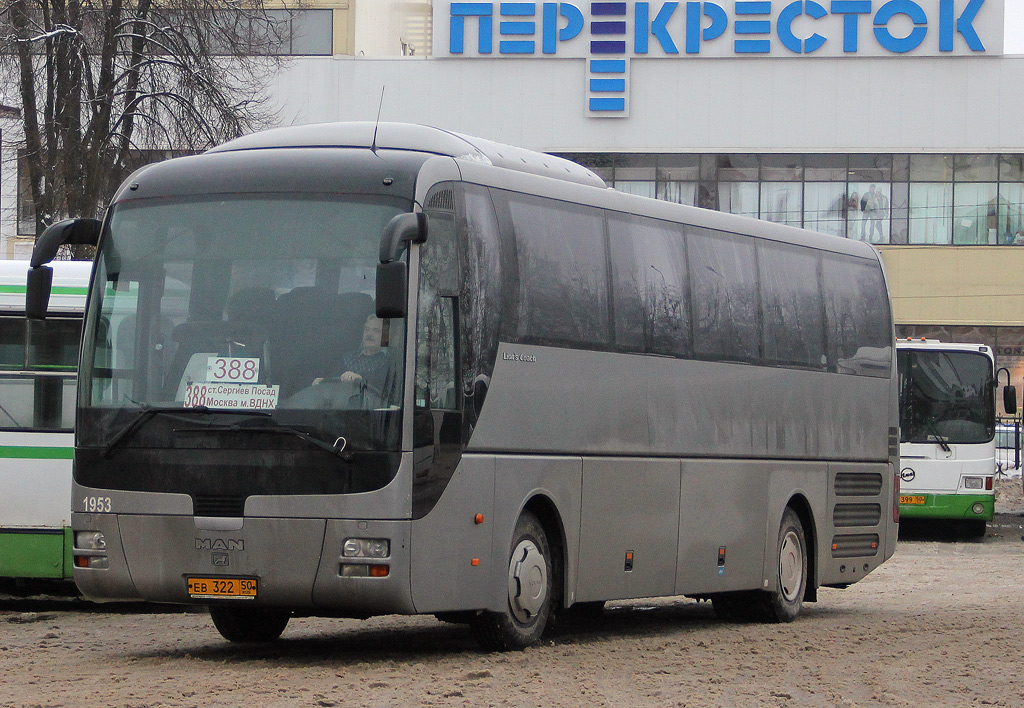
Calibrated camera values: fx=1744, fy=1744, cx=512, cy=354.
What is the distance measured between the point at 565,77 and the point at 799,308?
37.9 m

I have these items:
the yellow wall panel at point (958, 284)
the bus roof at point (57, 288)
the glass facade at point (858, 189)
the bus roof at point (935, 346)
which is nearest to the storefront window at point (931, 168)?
the glass facade at point (858, 189)

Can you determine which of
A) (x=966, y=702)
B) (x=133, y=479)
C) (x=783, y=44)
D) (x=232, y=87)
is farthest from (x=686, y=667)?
(x=783, y=44)

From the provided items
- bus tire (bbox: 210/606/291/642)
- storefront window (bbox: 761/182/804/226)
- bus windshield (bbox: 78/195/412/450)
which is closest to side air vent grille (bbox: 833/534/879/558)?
bus tire (bbox: 210/606/291/642)

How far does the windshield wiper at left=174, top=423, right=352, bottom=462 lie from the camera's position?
33.5 feet

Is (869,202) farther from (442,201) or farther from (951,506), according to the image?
(442,201)

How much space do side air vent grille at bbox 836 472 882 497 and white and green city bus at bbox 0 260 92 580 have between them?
6.98 metres

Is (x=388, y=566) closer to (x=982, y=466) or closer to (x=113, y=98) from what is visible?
(x=113, y=98)

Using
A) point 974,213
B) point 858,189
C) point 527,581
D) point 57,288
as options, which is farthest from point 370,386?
point 974,213

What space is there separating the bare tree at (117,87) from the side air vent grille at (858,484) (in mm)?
11009

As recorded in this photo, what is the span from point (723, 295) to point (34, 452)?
6.05m

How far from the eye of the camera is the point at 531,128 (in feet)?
173

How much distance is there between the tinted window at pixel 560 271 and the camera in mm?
11609

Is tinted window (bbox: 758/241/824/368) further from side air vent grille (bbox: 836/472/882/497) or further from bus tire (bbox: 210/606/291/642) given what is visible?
bus tire (bbox: 210/606/291/642)

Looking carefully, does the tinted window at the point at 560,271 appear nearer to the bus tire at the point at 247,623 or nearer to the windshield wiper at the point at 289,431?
the windshield wiper at the point at 289,431
